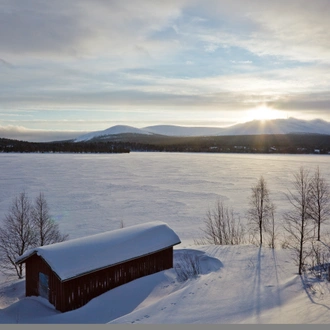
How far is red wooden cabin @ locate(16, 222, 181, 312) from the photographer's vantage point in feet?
32.8

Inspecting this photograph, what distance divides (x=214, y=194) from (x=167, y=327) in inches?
1099

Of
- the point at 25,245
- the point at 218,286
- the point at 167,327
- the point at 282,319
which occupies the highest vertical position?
the point at 167,327

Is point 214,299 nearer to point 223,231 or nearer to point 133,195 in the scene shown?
point 223,231

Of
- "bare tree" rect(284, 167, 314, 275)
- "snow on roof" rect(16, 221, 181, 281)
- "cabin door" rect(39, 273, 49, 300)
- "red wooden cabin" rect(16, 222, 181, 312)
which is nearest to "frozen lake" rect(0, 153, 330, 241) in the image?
"bare tree" rect(284, 167, 314, 275)

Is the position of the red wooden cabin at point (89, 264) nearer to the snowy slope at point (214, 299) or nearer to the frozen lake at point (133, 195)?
the snowy slope at point (214, 299)

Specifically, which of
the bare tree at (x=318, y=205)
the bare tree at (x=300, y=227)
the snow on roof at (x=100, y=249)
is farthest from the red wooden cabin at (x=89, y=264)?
the bare tree at (x=318, y=205)

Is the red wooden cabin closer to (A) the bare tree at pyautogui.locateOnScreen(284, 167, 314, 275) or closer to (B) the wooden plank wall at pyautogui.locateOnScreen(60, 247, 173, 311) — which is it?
(B) the wooden plank wall at pyautogui.locateOnScreen(60, 247, 173, 311)

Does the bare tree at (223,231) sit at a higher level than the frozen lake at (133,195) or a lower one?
lower

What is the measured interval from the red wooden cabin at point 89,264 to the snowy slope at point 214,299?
1.09ft

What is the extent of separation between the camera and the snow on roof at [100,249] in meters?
10.00

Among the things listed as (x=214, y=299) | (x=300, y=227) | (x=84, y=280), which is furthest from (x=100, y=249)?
(x=300, y=227)

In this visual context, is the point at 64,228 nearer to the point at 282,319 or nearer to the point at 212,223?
the point at 212,223

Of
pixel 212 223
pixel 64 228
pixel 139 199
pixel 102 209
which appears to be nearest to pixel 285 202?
pixel 212 223

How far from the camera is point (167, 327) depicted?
4.49m
